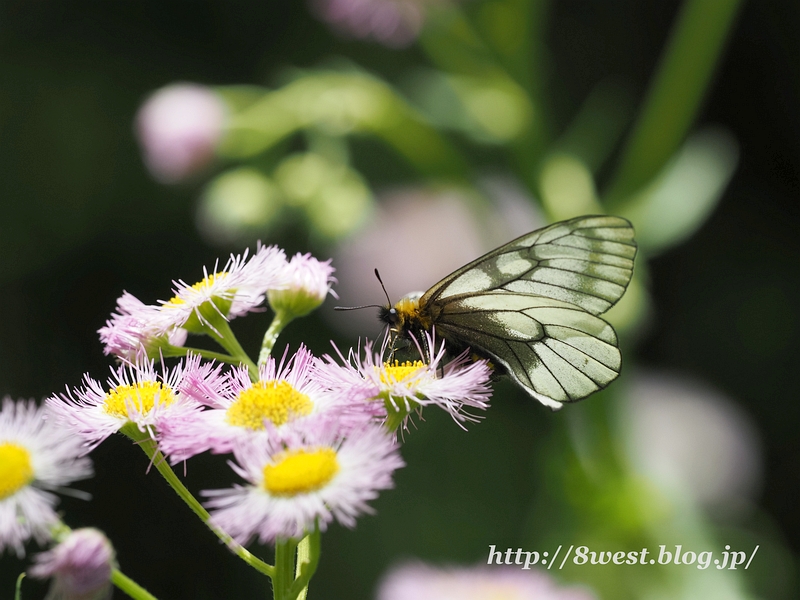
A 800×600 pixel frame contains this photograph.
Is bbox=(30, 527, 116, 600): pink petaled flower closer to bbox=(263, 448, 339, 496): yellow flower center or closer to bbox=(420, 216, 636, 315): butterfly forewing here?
bbox=(263, 448, 339, 496): yellow flower center

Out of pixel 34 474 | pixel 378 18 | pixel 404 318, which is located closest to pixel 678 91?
pixel 378 18

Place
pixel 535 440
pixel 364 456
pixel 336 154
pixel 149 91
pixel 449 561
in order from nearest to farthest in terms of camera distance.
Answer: pixel 364 456, pixel 336 154, pixel 449 561, pixel 535 440, pixel 149 91

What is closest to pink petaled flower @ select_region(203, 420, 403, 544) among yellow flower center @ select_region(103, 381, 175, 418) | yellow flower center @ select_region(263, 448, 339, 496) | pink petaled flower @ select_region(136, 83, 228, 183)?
yellow flower center @ select_region(263, 448, 339, 496)

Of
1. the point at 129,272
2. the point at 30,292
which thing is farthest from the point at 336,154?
the point at 30,292

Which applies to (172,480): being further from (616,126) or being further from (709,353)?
(709,353)

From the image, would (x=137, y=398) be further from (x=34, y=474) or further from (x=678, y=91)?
(x=678, y=91)

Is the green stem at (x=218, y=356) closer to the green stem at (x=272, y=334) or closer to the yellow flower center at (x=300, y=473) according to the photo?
the green stem at (x=272, y=334)
